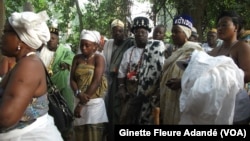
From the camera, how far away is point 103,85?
195 inches

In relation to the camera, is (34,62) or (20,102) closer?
(20,102)

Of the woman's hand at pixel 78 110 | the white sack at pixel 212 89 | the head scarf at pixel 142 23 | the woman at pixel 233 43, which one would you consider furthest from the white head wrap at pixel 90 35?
the white sack at pixel 212 89

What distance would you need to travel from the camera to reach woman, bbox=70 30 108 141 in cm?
477

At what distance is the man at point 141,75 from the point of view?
4.84 meters

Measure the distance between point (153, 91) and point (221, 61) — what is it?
60.8 inches

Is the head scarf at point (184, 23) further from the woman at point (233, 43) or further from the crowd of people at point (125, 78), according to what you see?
the woman at point (233, 43)

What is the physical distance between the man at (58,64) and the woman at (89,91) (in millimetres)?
729

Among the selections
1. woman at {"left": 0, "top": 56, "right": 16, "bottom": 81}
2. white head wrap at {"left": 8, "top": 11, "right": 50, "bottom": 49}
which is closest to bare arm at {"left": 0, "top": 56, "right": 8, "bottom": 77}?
woman at {"left": 0, "top": 56, "right": 16, "bottom": 81}

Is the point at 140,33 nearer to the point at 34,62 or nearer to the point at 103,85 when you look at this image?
the point at 103,85

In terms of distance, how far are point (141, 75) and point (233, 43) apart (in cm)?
142

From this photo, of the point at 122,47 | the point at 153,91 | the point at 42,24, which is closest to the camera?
the point at 42,24

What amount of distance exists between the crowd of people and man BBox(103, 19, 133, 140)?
0.01 meters

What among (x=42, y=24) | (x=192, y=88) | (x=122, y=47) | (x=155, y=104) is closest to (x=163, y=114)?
(x=155, y=104)

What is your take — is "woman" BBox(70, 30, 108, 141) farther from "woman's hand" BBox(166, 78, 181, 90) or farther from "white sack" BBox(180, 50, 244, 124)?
"white sack" BBox(180, 50, 244, 124)
